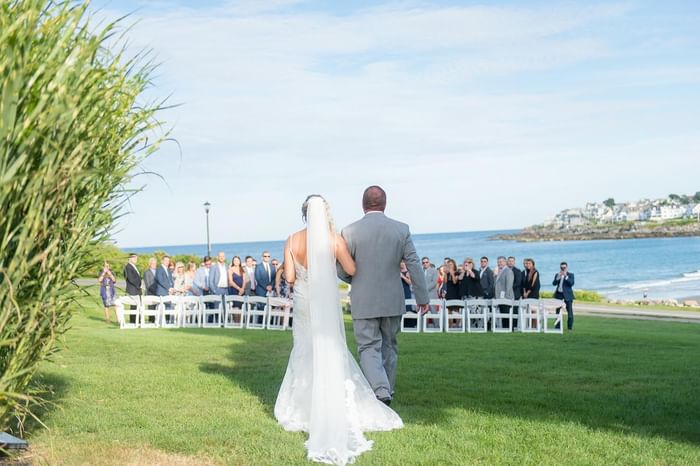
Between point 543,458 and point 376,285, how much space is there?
3063mm

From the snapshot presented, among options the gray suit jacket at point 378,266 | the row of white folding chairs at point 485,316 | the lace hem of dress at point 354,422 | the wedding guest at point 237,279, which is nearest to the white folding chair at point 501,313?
the row of white folding chairs at point 485,316

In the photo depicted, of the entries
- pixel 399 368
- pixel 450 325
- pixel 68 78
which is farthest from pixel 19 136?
pixel 450 325

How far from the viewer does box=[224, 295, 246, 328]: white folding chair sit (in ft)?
77.8

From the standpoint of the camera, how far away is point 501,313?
76.6 ft

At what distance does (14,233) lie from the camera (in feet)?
15.6

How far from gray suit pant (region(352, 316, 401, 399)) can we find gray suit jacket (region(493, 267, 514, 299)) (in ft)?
48.0

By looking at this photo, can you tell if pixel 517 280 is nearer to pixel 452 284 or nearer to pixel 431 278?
Result: pixel 452 284

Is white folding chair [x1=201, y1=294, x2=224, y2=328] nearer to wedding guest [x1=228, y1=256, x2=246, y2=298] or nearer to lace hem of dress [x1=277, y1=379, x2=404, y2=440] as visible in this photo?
wedding guest [x1=228, y1=256, x2=246, y2=298]

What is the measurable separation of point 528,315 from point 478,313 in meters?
1.42

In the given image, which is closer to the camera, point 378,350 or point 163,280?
point 378,350

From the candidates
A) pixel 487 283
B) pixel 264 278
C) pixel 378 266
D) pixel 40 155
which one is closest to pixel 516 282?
pixel 487 283

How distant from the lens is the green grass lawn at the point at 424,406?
24.3 ft

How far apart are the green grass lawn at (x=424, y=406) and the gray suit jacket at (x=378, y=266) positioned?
1231mm

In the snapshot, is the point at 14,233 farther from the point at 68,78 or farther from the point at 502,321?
the point at 502,321
